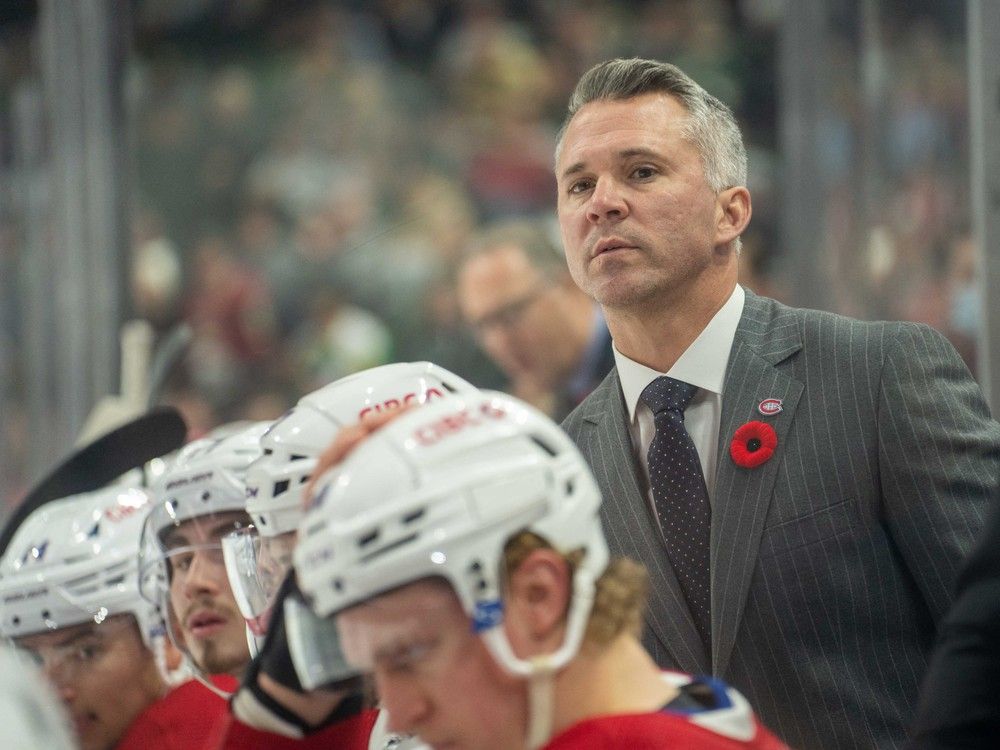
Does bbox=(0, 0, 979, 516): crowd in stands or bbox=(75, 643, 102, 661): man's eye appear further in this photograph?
bbox=(0, 0, 979, 516): crowd in stands

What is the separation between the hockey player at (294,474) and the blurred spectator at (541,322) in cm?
256

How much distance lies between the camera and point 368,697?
1773mm

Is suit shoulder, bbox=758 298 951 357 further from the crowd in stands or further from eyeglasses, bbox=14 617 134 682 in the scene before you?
the crowd in stands

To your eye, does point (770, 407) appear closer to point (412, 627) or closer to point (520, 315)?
point (412, 627)

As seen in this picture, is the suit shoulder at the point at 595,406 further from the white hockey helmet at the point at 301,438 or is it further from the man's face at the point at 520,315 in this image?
the man's face at the point at 520,315

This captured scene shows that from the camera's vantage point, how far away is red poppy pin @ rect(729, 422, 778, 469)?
2.14 meters

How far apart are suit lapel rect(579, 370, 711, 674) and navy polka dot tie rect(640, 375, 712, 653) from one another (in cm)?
2

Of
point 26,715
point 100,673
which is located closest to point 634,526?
point 100,673

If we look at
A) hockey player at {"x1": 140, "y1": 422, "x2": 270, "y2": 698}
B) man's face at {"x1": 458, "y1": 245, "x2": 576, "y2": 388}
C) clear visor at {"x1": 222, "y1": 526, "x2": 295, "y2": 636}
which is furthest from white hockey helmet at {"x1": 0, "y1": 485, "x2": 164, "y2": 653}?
man's face at {"x1": 458, "y1": 245, "x2": 576, "y2": 388}

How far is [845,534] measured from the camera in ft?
6.82

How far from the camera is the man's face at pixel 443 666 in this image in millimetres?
1362

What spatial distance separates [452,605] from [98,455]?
1790 mm

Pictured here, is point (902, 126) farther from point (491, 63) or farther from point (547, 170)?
point (491, 63)

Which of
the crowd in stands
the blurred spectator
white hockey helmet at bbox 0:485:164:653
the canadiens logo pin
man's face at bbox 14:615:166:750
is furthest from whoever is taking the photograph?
the crowd in stands
